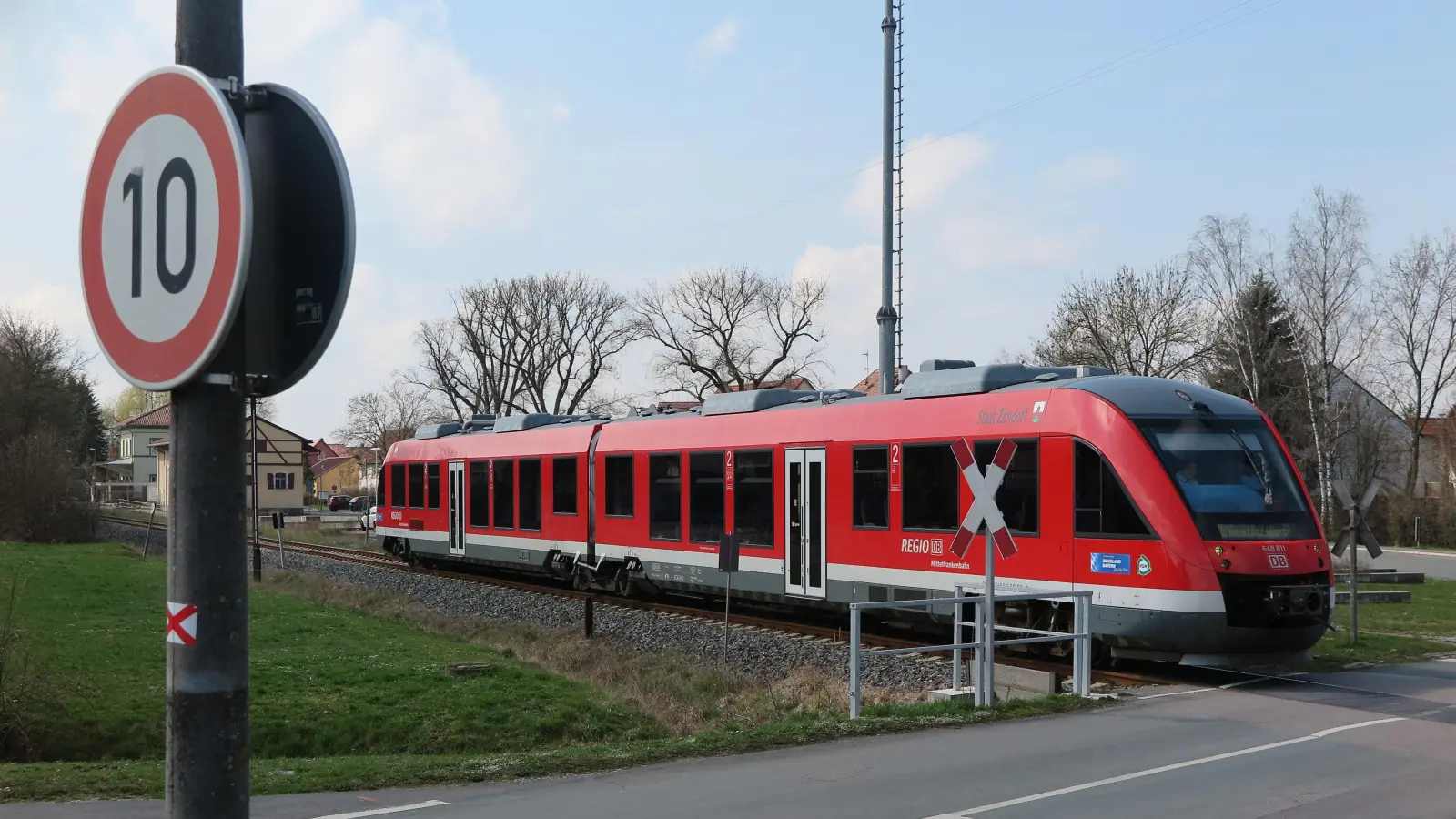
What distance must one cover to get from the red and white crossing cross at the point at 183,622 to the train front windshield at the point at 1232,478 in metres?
12.5

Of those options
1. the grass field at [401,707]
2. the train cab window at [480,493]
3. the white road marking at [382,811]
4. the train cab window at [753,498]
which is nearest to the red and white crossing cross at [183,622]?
the white road marking at [382,811]

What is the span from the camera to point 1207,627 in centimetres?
1357

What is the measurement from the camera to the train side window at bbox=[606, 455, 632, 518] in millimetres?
24281

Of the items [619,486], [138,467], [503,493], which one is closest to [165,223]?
[619,486]

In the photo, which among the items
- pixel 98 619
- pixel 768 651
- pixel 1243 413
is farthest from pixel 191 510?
pixel 98 619

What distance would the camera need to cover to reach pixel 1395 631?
19.9 metres

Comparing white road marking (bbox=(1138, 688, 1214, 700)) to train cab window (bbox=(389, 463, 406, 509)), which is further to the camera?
train cab window (bbox=(389, 463, 406, 509))

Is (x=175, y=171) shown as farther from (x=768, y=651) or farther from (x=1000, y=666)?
(x=768, y=651)

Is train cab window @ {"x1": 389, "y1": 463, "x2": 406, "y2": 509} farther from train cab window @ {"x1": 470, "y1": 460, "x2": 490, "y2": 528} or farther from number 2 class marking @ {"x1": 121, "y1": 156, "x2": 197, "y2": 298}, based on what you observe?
number 2 class marking @ {"x1": 121, "y1": 156, "x2": 197, "y2": 298}

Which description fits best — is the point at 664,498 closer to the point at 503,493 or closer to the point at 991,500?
the point at 503,493

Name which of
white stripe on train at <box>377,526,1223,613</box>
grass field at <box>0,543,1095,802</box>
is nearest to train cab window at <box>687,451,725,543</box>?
white stripe on train at <box>377,526,1223,613</box>

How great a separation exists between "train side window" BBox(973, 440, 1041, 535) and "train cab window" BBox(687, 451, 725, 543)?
20.4 ft

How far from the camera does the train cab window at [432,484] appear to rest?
33031mm

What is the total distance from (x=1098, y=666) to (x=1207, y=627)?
2373 millimetres
